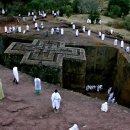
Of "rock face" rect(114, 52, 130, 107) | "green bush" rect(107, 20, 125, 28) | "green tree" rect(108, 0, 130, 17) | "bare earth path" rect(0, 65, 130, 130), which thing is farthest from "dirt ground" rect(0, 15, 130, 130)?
"green tree" rect(108, 0, 130, 17)

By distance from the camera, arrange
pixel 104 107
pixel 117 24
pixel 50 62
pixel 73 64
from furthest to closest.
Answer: pixel 117 24 < pixel 73 64 < pixel 50 62 < pixel 104 107

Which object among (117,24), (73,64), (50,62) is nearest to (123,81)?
(73,64)

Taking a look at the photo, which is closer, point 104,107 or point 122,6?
point 104,107

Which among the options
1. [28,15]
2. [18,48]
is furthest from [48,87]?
[28,15]

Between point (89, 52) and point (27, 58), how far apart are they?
5.47m

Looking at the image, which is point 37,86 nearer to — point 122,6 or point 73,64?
point 73,64

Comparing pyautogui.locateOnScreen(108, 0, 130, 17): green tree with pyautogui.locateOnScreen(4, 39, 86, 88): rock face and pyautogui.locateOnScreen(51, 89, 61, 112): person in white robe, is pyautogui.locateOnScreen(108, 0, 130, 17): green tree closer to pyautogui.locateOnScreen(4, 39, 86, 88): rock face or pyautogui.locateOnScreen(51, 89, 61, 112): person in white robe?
pyautogui.locateOnScreen(4, 39, 86, 88): rock face

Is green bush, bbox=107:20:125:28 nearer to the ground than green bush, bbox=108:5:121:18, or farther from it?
nearer to the ground

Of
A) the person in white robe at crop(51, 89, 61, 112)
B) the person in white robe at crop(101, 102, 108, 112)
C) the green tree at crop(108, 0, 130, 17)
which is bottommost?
the person in white robe at crop(101, 102, 108, 112)

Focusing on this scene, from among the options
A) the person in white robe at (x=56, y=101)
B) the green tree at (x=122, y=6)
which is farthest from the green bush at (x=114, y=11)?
the person in white robe at (x=56, y=101)

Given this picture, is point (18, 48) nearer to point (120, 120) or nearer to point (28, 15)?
point (120, 120)

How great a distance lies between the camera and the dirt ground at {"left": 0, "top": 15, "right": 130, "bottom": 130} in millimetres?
8711

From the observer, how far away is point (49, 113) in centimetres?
937

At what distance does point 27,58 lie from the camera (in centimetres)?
1392
